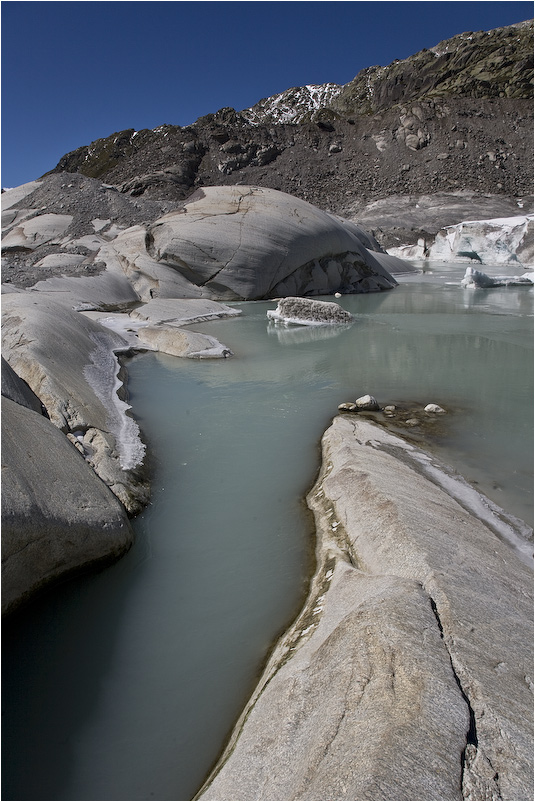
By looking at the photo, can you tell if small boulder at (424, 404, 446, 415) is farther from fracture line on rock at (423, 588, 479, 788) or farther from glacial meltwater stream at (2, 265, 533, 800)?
fracture line on rock at (423, 588, 479, 788)

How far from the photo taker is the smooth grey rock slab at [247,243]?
15.8m

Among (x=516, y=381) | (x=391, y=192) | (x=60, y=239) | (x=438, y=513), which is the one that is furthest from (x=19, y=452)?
(x=391, y=192)

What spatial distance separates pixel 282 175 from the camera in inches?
1834

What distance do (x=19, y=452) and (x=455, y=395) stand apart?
18.2 ft

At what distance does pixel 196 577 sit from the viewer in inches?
123

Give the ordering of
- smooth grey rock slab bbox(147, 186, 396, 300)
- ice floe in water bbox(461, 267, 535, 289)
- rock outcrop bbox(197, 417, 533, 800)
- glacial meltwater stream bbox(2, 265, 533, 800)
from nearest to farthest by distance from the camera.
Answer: rock outcrop bbox(197, 417, 533, 800) < glacial meltwater stream bbox(2, 265, 533, 800) < smooth grey rock slab bbox(147, 186, 396, 300) < ice floe in water bbox(461, 267, 535, 289)

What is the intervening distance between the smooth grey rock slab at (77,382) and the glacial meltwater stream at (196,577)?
0.31 meters

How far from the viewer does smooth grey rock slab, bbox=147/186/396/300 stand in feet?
51.9

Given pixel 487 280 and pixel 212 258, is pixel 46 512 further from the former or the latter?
pixel 487 280

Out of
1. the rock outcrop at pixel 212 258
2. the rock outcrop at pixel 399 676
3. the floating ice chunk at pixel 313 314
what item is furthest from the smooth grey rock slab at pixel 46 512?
the rock outcrop at pixel 212 258

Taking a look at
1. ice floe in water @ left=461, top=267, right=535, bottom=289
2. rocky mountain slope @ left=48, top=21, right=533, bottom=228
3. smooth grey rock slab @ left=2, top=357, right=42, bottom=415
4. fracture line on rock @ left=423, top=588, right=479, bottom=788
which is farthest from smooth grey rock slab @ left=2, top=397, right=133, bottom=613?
rocky mountain slope @ left=48, top=21, right=533, bottom=228

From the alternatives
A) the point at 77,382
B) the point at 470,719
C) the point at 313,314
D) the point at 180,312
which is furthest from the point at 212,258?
the point at 470,719

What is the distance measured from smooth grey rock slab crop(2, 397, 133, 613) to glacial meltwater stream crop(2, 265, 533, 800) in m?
0.16

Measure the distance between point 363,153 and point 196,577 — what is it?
52939 mm
